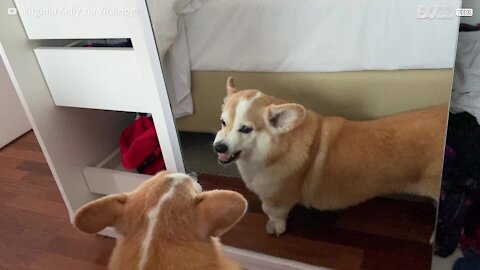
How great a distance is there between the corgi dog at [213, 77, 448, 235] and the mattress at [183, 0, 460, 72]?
0.10 metres

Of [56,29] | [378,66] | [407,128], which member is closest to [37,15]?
[56,29]

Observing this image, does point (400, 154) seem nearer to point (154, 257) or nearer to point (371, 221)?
point (371, 221)

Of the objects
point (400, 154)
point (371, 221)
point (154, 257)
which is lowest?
point (371, 221)

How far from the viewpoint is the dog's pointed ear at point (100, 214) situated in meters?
0.69

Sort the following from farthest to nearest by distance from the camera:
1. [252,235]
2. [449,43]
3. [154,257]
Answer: [252,235] → [449,43] → [154,257]

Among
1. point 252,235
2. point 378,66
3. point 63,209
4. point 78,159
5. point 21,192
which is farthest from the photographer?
point 21,192

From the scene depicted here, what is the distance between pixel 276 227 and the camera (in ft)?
4.15

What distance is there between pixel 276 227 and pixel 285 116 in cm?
41

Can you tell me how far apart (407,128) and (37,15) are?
1.06 m

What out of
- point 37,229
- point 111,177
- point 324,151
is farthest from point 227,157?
point 37,229

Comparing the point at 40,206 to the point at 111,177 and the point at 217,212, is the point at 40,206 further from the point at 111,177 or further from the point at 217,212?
the point at 217,212

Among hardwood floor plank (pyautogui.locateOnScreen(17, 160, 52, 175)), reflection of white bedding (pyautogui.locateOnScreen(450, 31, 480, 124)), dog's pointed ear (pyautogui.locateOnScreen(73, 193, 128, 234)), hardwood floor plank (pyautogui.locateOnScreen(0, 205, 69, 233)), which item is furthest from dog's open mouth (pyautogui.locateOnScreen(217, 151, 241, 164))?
hardwood floor plank (pyautogui.locateOnScreen(17, 160, 52, 175))

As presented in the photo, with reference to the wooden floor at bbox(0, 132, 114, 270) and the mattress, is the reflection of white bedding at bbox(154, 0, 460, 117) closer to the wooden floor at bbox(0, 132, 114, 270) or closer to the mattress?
the mattress

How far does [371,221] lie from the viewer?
3.81 feet
